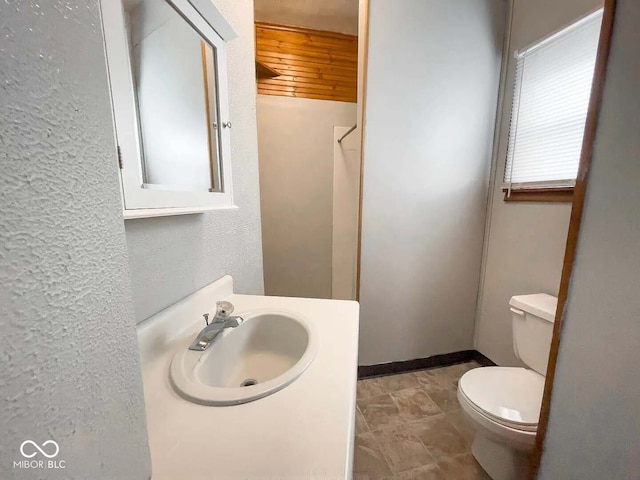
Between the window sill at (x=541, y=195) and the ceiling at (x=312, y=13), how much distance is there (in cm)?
182

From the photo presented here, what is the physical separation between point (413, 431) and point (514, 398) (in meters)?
0.58

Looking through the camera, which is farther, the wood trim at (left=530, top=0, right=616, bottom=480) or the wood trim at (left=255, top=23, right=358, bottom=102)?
the wood trim at (left=255, top=23, right=358, bottom=102)

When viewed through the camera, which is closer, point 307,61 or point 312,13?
point 312,13

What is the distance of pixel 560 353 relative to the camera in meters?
0.77

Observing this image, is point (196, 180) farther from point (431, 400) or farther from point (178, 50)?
point (431, 400)

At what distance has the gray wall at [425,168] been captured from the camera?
5.26 feet

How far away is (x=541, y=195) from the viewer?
1.52 m

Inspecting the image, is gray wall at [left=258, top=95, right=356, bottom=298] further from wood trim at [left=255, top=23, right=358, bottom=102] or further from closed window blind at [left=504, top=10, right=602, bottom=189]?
Answer: closed window blind at [left=504, top=10, right=602, bottom=189]

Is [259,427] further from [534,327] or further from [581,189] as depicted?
[534,327]

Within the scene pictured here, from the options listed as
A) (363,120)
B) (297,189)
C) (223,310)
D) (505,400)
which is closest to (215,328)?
(223,310)

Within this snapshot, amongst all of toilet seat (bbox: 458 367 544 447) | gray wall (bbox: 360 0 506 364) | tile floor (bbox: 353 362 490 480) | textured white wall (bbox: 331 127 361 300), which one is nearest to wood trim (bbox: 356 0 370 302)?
gray wall (bbox: 360 0 506 364)

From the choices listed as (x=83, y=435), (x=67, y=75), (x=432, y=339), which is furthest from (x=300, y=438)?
(x=432, y=339)

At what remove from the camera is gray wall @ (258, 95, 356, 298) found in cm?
234

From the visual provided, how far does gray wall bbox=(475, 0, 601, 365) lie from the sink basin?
1.47 metres
